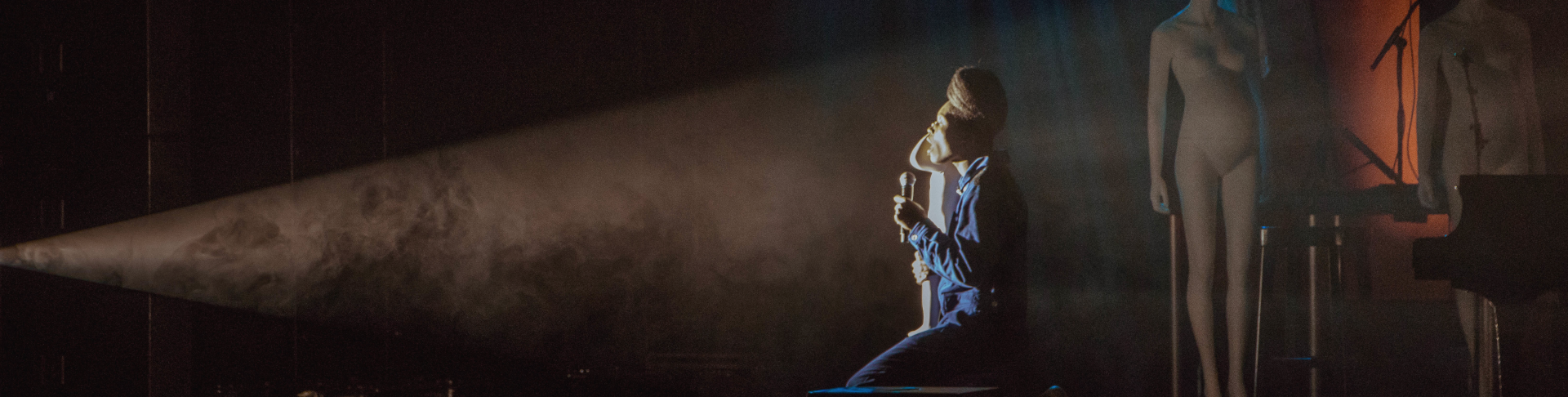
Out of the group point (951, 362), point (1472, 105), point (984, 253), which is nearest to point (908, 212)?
point (984, 253)

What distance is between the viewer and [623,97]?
422cm

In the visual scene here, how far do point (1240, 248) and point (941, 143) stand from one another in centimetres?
117

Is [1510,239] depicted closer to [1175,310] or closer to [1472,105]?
[1472,105]

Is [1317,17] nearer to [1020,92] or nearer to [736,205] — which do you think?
[1020,92]

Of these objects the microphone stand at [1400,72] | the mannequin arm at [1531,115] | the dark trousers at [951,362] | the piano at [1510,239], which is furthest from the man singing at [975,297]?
the mannequin arm at [1531,115]

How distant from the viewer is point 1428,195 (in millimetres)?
3387

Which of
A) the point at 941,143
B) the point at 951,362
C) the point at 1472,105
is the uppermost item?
the point at 1472,105

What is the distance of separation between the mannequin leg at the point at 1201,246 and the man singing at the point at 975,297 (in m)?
0.99

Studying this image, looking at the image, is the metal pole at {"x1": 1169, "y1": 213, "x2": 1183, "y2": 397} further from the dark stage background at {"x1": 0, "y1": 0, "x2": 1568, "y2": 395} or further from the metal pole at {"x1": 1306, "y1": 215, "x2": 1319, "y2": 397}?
the metal pole at {"x1": 1306, "y1": 215, "x2": 1319, "y2": 397}

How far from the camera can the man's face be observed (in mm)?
3234

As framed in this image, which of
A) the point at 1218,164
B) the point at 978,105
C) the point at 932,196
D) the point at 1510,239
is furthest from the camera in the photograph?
the point at 932,196

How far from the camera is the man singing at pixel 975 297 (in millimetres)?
2754

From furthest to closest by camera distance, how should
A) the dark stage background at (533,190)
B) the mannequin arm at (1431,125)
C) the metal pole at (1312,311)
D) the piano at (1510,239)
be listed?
the dark stage background at (533,190)
the mannequin arm at (1431,125)
the metal pole at (1312,311)
the piano at (1510,239)

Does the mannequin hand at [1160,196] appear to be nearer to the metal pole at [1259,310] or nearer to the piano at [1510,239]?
the metal pole at [1259,310]
